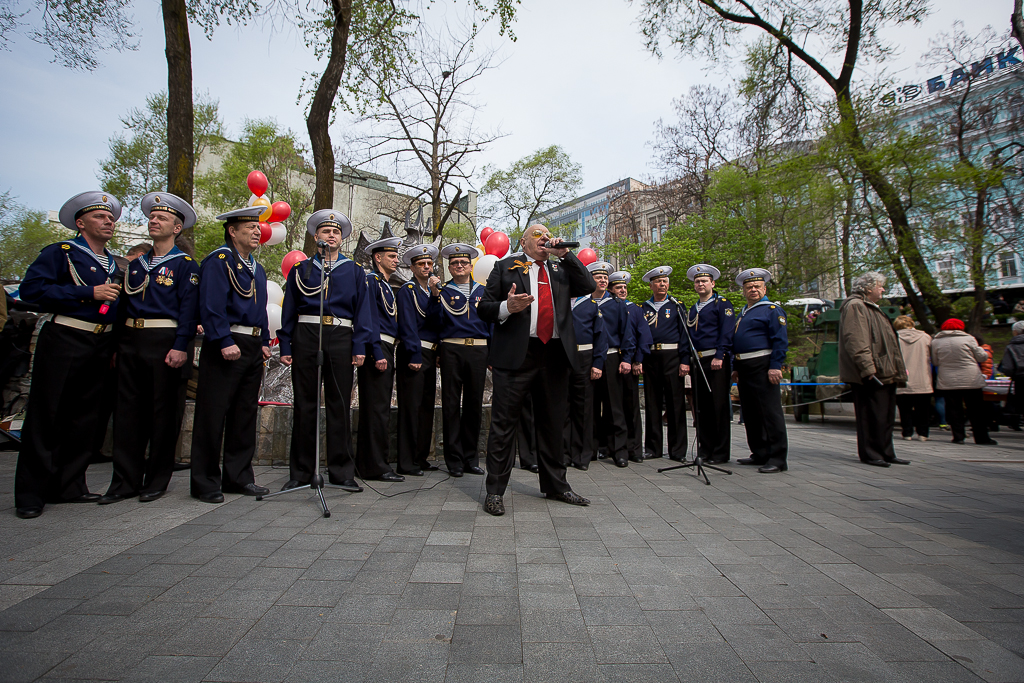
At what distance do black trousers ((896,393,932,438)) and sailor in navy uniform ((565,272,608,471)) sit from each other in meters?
6.66

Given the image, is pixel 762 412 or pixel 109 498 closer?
pixel 109 498

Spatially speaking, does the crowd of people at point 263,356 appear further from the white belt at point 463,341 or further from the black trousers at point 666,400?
the black trousers at point 666,400

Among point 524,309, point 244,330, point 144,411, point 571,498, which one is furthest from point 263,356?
point 571,498

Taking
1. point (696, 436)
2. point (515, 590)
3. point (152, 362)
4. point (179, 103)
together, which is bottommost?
point (515, 590)

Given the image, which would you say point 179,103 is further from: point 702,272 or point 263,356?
point 702,272

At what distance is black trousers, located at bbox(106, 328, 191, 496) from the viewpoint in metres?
4.37

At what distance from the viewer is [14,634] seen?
2.12 meters

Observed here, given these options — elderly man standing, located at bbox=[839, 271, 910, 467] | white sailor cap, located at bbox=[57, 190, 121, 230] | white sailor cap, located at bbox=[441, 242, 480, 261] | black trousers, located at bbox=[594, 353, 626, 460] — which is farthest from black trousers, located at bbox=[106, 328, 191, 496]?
elderly man standing, located at bbox=[839, 271, 910, 467]

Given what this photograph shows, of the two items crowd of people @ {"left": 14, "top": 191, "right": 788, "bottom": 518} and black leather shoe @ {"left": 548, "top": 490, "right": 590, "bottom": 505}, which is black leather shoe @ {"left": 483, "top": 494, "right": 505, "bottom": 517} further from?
black leather shoe @ {"left": 548, "top": 490, "right": 590, "bottom": 505}

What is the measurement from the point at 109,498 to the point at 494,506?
3.02m

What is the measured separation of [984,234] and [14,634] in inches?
722

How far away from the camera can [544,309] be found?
444 centimetres

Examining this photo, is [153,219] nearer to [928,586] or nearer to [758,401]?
[928,586]

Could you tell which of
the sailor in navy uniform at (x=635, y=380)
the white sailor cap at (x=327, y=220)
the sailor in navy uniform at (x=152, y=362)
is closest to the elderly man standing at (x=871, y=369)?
the sailor in navy uniform at (x=635, y=380)
